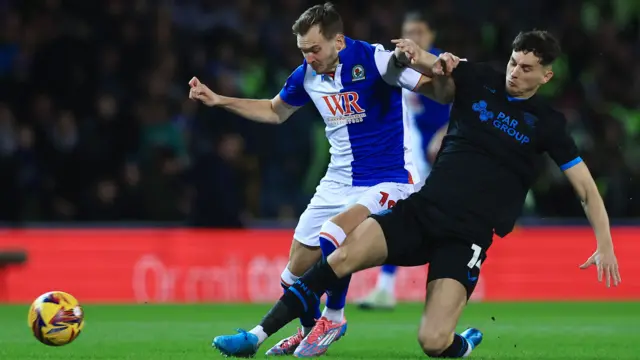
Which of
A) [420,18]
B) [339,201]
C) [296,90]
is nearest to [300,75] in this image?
[296,90]

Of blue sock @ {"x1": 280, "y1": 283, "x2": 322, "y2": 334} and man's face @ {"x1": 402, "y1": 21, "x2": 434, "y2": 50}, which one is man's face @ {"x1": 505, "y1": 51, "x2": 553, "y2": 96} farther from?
man's face @ {"x1": 402, "y1": 21, "x2": 434, "y2": 50}

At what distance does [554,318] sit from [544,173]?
4389 millimetres

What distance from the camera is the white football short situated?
7.20 m

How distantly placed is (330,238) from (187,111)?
8041 mm

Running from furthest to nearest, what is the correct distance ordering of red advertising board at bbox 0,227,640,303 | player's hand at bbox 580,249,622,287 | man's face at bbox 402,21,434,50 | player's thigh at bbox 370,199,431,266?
red advertising board at bbox 0,227,640,303 < man's face at bbox 402,21,434,50 < player's thigh at bbox 370,199,431,266 < player's hand at bbox 580,249,622,287

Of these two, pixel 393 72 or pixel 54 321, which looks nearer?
pixel 54 321

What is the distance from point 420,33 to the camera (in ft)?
33.9

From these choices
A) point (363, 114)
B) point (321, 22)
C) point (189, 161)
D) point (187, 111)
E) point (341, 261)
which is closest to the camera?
point (341, 261)

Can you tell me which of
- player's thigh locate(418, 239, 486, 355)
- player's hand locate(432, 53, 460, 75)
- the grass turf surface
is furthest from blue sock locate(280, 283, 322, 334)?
player's hand locate(432, 53, 460, 75)

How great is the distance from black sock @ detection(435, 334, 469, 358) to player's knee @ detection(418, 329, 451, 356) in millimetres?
127

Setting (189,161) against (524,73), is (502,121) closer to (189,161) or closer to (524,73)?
(524,73)

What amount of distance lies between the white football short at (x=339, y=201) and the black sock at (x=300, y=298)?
0.66 meters

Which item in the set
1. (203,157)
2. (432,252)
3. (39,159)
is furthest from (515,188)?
(39,159)

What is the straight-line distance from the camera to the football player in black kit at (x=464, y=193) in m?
6.58
